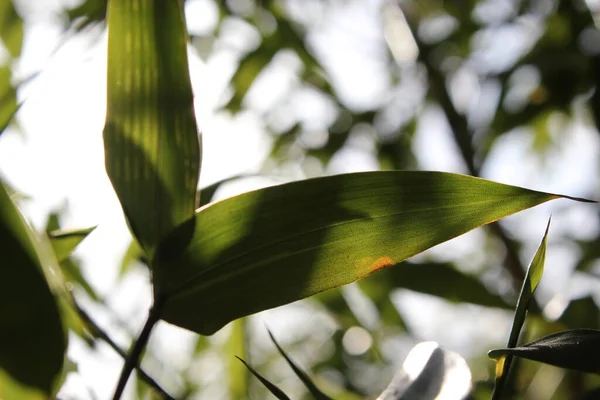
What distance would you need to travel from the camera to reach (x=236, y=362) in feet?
2.02

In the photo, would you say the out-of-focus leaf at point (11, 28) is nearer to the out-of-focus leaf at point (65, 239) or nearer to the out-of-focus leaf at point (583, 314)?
the out-of-focus leaf at point (65, 239)

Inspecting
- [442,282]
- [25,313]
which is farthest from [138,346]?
[442,282]

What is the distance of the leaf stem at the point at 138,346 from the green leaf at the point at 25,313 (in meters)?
0.03

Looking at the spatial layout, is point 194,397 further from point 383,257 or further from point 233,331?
point 383,257

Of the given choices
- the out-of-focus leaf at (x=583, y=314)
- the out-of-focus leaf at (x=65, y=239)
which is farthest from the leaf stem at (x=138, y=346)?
the out-of-focus leaf at (x=583, y=314)

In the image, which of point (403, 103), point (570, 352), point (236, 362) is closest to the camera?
point (570, 352)

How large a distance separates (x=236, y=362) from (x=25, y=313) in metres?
0.39

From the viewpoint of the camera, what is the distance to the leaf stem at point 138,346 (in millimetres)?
264

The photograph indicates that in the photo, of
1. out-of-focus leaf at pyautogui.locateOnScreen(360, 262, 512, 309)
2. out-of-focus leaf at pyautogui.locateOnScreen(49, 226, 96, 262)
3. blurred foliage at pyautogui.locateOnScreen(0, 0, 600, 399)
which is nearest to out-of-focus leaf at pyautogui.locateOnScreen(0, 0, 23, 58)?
blurred foliage at pyautogui.locateOnScreen(0, 0, 600, 399)

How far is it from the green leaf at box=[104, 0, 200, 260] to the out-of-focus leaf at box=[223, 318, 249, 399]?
12.4 inches

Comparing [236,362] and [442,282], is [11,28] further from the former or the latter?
[442,282]

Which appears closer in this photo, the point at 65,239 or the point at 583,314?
the point at 65,239

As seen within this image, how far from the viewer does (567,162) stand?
1081 millimetres

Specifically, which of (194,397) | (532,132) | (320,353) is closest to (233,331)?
(194,397)
